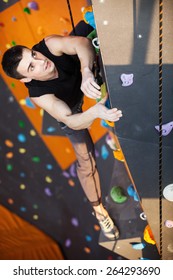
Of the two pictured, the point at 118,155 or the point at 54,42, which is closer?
the point at 54,42

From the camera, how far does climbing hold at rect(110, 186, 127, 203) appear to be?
198 centimetres

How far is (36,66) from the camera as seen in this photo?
5.45ft

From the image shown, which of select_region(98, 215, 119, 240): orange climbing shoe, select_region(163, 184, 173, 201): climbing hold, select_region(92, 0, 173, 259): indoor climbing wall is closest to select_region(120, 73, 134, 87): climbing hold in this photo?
select_region(92, 0, 173, 259): indoor climbing wall

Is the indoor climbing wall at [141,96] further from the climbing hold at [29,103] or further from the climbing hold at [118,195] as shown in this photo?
the climbing hold at [29,103]

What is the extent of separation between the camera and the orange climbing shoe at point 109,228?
2.08m

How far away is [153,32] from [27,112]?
667 millimetres

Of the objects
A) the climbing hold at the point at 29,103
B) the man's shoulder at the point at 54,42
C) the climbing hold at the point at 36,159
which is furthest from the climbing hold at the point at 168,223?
the man's shoulder at the point at 54,42

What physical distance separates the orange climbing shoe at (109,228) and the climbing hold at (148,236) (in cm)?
13

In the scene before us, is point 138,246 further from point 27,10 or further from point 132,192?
point 27,10

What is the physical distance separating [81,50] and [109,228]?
882mm

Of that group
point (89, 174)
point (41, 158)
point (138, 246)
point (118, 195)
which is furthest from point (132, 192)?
point (41, 158)

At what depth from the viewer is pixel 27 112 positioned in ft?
6.32
